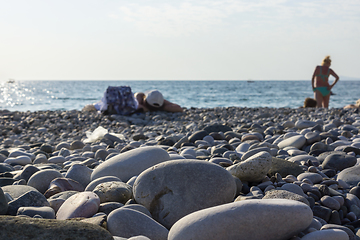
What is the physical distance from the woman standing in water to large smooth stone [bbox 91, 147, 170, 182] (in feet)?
29.4

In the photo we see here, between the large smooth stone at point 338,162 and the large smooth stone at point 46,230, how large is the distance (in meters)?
2.21

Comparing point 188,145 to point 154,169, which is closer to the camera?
point 154,169

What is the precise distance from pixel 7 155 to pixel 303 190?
11.8 ft

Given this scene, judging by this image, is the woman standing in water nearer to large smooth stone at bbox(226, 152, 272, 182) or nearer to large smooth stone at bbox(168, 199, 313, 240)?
large smooth stone at bbox(226, 152, 272, 182)

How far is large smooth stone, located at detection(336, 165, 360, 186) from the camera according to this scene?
247cm

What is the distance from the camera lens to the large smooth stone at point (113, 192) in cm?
197

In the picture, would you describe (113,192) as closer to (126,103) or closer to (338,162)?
(338,162)

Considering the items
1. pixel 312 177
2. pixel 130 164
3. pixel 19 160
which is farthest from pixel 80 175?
pixel 312 177

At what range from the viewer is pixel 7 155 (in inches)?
159

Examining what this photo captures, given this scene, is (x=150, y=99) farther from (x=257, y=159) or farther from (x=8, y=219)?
(x=8, y=219)

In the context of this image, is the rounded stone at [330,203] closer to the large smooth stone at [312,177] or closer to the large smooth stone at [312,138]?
the large smooth stone at [312,177]

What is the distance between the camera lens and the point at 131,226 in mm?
1548

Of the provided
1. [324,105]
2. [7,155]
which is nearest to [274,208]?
[7,155]

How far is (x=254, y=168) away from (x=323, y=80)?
9.11m
